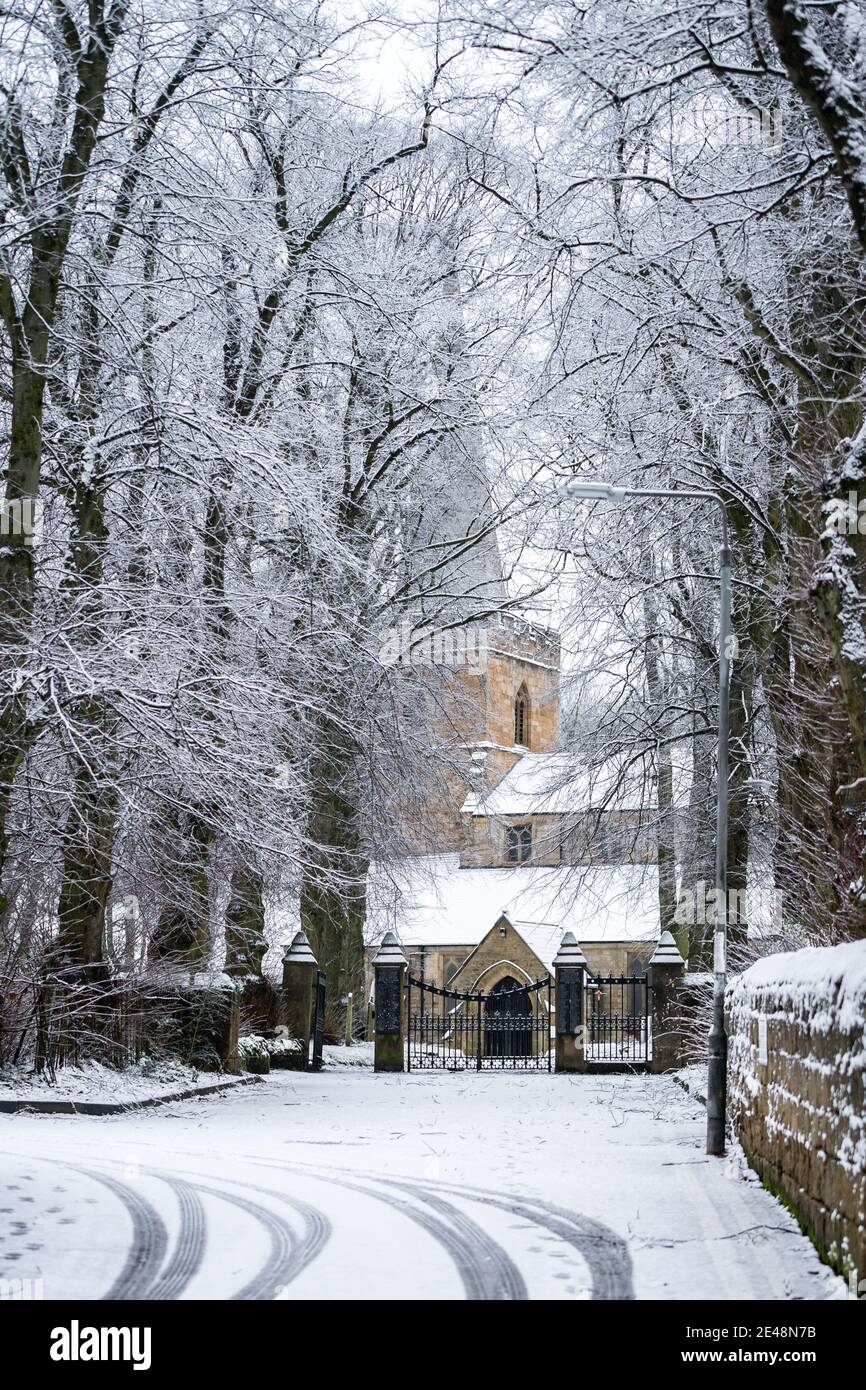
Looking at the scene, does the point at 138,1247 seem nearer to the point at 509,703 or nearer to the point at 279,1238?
the point at 279,1238

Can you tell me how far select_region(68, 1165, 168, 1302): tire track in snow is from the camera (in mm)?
7740

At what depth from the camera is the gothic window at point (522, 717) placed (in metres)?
82.7

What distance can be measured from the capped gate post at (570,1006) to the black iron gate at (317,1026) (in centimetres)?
455

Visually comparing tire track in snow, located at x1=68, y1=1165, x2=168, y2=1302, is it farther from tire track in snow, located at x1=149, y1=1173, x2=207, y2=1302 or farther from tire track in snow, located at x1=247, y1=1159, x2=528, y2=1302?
tire track in snow, located at x1=247, y1=1159, x2=528, y2=1302

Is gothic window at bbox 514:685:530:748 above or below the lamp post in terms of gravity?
above

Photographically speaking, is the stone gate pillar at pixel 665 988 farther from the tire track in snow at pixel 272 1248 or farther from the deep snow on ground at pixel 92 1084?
the tire track in snow at pixel 272 1248

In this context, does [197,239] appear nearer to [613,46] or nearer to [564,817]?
[613,46]

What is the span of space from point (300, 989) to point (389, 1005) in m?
2.06

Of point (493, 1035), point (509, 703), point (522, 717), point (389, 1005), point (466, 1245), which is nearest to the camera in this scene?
point (466, 1245)

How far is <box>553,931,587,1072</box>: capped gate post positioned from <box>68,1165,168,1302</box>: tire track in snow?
18445 mm

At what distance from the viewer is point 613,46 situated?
414 inches

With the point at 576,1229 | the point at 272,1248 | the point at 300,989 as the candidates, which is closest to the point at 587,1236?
the point at 576,1229

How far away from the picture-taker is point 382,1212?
35.6 ft

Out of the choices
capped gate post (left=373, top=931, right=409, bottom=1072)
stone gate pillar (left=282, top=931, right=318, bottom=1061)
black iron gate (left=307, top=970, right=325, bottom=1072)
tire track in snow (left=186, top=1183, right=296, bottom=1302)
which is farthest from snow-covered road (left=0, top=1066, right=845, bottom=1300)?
black iron gate (left=307, top=970, right=325, bottom=1072)
